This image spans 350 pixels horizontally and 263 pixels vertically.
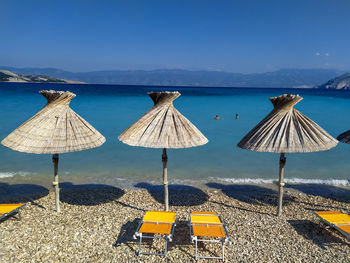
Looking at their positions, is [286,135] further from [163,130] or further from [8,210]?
[8,210]

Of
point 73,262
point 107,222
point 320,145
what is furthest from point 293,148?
point 73,262

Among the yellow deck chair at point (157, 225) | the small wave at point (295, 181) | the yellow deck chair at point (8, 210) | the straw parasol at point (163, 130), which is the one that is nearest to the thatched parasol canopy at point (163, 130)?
the straw parasol at point (163, 130)

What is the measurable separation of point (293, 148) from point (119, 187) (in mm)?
5338

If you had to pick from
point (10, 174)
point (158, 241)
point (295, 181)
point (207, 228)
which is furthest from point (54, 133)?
point (295, 181)

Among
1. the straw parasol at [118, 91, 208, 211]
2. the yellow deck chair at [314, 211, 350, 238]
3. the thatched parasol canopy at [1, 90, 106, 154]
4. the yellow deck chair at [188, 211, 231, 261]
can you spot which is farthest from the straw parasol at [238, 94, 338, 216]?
the thatched parasol canopy at [1, 90, 106, 154]

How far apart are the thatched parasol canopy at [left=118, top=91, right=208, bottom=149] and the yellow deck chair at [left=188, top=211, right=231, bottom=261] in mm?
1478

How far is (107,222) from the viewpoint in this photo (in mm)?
5773

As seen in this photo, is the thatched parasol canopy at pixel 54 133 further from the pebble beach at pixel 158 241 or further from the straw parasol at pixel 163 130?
the pebble beach at pixel 158 241

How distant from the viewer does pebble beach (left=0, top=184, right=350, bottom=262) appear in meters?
4.67

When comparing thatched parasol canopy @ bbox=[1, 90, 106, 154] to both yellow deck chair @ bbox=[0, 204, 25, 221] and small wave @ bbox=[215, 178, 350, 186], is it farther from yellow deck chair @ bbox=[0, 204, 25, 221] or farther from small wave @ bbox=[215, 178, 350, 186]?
small wave @ bbox=[215, 178, 350, 186]

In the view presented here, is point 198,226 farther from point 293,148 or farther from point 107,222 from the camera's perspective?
point 293,148

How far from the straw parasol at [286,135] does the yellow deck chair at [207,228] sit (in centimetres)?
171

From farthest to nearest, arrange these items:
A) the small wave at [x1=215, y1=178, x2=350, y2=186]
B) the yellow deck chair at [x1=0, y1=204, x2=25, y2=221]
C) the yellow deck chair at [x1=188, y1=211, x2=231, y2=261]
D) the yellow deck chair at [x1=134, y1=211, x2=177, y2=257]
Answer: the small wave at [x1=215, y1=178, x2=350, y2=186], the yellow deck chair at [x1=0, y1=204, x2=25, y2=221], the yellow deck chair at [x1=134, y1=211, x2=177, y2=257], the yellow deck chair at [x1=188, y1=211, x2=231, y2=261]

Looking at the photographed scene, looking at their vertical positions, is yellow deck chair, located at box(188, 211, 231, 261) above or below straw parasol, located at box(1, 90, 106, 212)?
below
